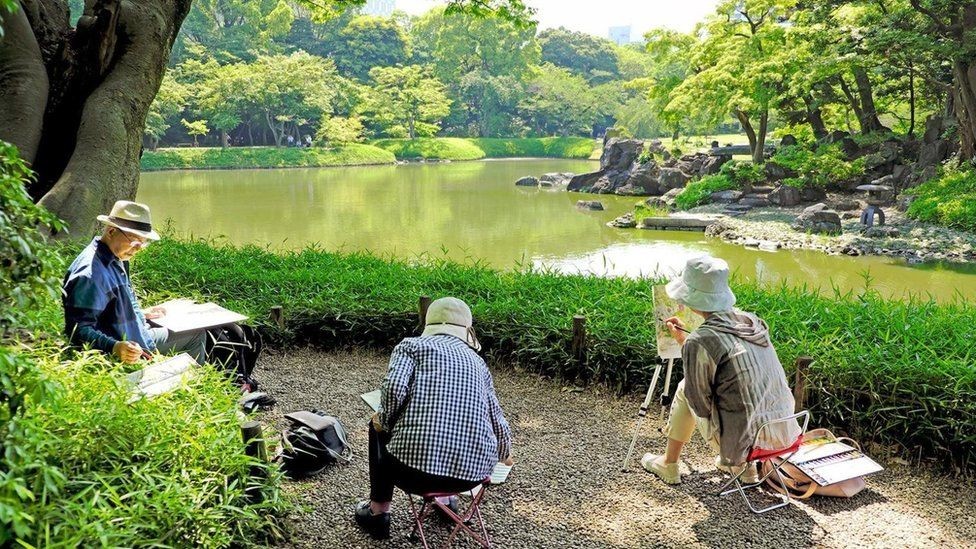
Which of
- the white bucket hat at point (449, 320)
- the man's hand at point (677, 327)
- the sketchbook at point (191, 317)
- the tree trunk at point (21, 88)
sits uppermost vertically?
the tree trunk at point (21, 88)

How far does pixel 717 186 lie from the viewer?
18.7 meters

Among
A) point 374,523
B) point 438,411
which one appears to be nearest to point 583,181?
point 374,523

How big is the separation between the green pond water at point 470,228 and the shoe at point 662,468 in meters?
2.82

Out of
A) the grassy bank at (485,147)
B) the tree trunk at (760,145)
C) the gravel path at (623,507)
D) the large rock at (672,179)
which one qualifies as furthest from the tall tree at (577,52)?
the gravel path at (623,507)

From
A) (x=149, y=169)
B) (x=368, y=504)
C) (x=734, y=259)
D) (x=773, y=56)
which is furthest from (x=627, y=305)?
(x=149, y=169)

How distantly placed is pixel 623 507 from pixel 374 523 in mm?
1060

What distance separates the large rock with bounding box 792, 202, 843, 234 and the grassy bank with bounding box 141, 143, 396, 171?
2464 centimetres

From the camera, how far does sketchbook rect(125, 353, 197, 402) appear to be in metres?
2.82

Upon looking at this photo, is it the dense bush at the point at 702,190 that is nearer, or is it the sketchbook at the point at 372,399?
the sketchbook at the point at 372,399

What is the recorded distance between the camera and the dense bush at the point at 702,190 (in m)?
18.4

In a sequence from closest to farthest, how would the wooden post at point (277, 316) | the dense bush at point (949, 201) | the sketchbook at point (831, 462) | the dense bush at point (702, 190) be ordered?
the sketchbook at point (831, 462) < the wooden post at point (277, 316) < the dense bush at point (949, 201) < the dense bush at point (702, 190)

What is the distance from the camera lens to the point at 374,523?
8.69 feet

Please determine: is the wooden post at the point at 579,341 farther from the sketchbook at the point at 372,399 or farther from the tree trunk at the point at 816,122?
the tree trunk at the point at 816,122

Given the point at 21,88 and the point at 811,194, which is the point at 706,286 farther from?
the point at 811,194
